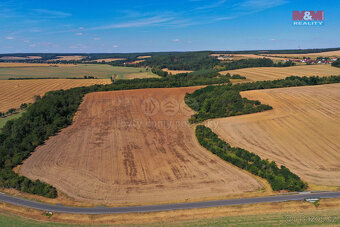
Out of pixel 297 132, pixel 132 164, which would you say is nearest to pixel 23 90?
pixel 132 164

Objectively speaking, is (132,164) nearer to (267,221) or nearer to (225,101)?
(267,221)

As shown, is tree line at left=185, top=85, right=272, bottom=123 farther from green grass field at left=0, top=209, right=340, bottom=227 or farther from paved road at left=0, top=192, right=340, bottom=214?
green grass field at left=0, top=209, right=340, bottom=227

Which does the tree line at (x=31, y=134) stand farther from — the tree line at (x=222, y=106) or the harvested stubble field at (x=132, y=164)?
the tree line at (x=222, y=106)

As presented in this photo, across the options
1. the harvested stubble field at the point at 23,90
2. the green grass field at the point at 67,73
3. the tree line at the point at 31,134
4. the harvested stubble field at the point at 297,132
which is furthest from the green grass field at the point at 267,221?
the green grass field at the point at 67,73

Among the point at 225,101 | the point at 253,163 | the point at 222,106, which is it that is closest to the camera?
the point at 253,163

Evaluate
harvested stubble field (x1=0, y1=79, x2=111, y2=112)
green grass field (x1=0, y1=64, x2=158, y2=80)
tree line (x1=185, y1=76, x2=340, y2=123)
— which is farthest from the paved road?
green grass field (x1=0, y1=64, x2=158, y2=80)

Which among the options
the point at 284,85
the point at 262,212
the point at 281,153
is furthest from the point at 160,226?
the point at 284,85

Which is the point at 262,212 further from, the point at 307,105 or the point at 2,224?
the point at 307,105
